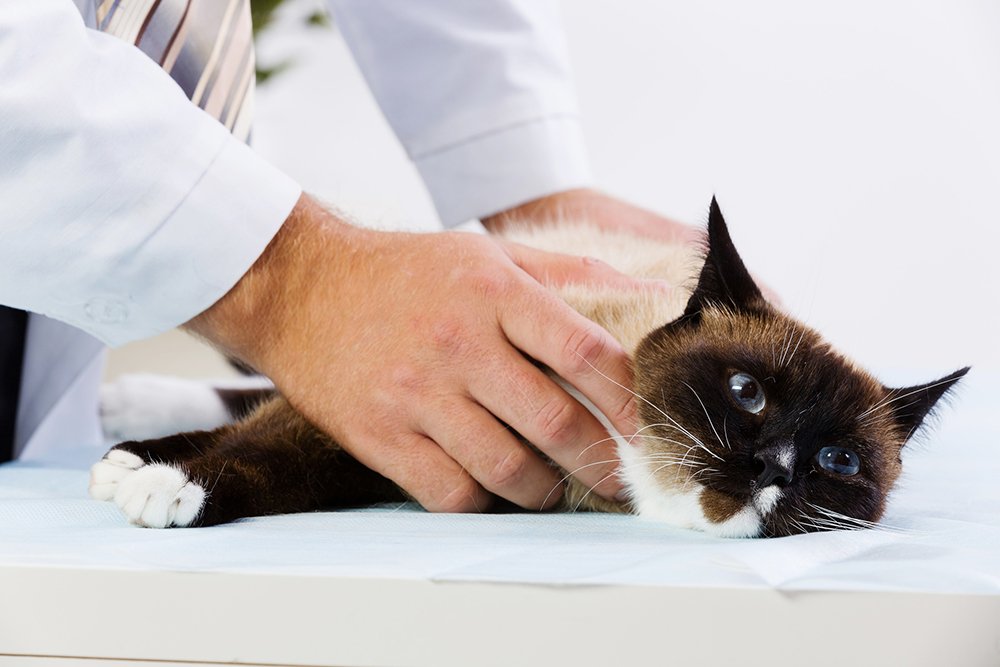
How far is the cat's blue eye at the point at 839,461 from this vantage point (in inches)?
41.2

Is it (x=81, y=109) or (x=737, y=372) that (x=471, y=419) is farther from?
(x=81, y=109)

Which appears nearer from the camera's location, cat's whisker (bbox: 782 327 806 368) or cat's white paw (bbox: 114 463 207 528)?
cat's white paw (bbox: 114 463 207 528)

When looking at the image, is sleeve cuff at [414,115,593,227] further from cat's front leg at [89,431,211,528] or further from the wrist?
cat's front leg at [89,431,211,528]

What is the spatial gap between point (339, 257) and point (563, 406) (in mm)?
332

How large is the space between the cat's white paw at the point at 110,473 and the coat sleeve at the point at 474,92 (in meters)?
1.11

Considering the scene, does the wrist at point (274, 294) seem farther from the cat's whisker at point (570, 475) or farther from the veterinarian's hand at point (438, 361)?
the cat's whisker at point (570, 475)

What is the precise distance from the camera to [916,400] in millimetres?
1198

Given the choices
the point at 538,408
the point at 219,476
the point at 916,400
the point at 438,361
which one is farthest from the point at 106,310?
the point at 916,400

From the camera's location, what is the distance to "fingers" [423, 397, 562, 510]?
1.09 meters

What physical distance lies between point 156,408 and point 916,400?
138 cm

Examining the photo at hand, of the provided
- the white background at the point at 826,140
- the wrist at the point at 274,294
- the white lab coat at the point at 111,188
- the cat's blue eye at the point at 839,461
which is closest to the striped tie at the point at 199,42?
the white lab coat at the point at 111,188

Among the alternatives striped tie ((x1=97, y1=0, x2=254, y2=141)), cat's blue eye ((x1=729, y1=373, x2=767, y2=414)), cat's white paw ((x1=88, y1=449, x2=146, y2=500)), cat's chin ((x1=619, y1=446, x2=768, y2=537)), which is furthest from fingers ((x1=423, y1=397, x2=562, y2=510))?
striped tie ((x1=97, y1=0, x2=254, y2=141))

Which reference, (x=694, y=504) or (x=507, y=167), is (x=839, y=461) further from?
(x=507, y=167)

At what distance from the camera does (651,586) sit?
713 millimetres
